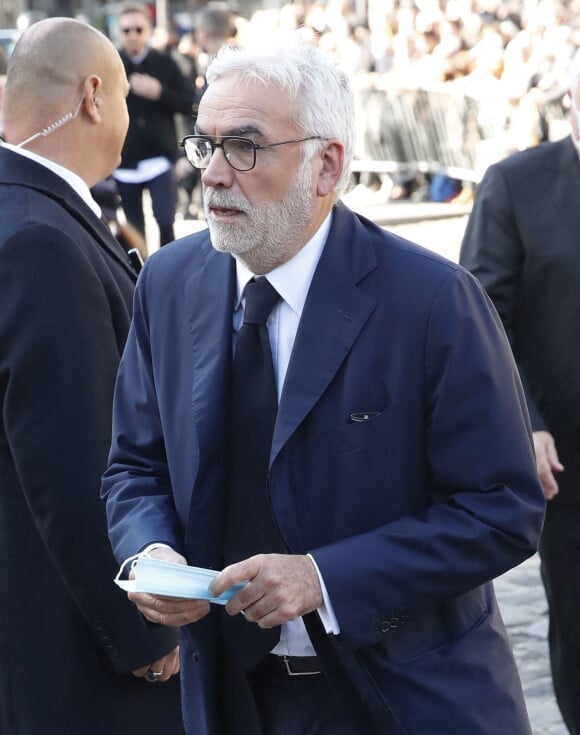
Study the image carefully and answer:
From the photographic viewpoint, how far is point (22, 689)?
330 cm

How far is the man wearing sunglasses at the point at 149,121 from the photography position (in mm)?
10875

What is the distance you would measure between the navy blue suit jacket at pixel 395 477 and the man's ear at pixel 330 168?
8cm

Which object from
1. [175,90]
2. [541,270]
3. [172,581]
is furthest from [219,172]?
[175,90]

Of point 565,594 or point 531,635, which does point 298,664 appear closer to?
point 565,594

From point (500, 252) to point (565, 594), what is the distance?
1.04 m

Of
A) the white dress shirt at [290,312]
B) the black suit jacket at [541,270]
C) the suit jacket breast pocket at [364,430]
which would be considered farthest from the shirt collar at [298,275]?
the black suit jacket at [541,270]

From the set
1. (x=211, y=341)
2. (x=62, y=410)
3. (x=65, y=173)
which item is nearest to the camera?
(x=211, y=341)

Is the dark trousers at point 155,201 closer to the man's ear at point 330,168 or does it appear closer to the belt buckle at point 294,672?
the man's ear at point 330,168

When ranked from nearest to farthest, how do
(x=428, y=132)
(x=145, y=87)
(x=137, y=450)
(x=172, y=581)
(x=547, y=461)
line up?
1. (x=172, y=581)
2. (x=137, y=450)
3. (x=547, y=461)
4. (x=145, y=87)
5. (x=428, y=132)

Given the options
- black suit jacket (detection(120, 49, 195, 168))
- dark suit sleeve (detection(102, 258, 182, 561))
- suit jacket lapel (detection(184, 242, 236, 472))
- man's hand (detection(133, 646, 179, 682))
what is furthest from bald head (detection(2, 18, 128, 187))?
black suit jacket (detection(120, 49, 195, 168))

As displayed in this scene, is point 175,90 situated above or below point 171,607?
below

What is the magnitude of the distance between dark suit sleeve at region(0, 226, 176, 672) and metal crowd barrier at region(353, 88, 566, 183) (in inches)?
488

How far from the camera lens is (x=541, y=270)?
409cm

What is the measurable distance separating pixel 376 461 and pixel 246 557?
0.31m
